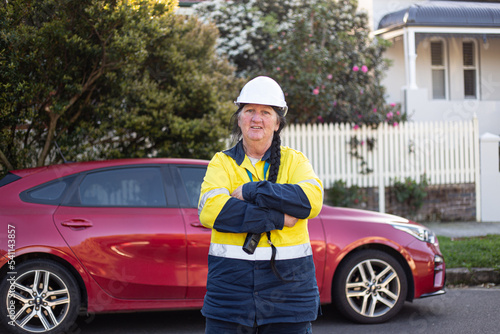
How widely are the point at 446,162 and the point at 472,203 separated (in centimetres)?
95

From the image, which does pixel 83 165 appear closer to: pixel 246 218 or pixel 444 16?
pixel 246 218

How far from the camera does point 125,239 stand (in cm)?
485

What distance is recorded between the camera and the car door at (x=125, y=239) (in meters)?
4.79

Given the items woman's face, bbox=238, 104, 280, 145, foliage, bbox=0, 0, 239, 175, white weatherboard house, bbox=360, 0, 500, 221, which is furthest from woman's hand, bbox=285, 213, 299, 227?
white weatherboard house, bbox=360, 0, 500, 221

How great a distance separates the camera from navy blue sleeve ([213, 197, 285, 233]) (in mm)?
2576

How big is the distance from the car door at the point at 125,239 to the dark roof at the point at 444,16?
35.5ft

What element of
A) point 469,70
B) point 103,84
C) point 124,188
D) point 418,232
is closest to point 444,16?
point 469,70

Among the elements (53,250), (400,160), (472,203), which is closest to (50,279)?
(53,250)

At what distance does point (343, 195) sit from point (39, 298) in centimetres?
706

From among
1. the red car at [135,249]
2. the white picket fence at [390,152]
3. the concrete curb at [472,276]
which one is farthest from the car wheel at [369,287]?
the white picket fence at [390,152]

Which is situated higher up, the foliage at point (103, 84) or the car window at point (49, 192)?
the foliage at point (103, 84)

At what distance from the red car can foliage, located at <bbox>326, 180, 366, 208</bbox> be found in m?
5.32

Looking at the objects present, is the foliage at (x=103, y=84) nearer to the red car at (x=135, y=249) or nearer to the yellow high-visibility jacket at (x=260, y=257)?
the red car at (x=135, y=249)

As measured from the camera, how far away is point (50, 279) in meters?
4.76
